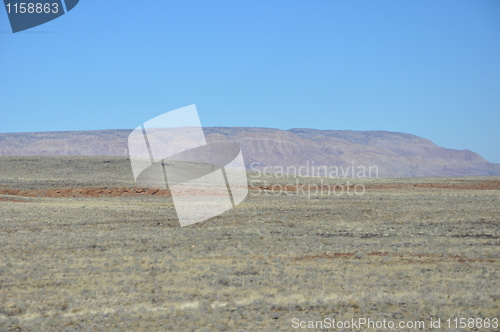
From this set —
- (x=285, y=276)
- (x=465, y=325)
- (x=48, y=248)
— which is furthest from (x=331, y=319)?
(x=48, y=248)

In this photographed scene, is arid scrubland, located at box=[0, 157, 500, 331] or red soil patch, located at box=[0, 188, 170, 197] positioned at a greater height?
red soil patch, located at box=[0, 188, 170, 197]

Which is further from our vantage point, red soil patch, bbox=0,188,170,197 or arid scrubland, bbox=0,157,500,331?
red soil patch, bbox=0,188,170,197

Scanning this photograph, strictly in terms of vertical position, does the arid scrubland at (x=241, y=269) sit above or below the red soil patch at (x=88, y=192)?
below

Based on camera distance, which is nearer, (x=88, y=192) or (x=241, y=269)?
(x=241, y=269)

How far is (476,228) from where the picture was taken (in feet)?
75.3

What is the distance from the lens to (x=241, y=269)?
14477 millimetres

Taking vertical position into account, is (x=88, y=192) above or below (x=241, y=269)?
above

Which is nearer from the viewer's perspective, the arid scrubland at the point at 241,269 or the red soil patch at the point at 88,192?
the arid scrubland at the point at 241,269

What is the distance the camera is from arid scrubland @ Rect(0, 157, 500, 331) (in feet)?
33.8

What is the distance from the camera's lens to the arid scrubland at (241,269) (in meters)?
10.3

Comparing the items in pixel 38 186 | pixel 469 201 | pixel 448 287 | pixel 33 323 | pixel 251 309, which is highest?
pixel 38 186

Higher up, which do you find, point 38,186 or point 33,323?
point 38,186

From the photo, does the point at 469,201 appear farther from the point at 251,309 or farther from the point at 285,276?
the point at 251,309

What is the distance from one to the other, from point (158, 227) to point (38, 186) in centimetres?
3068
